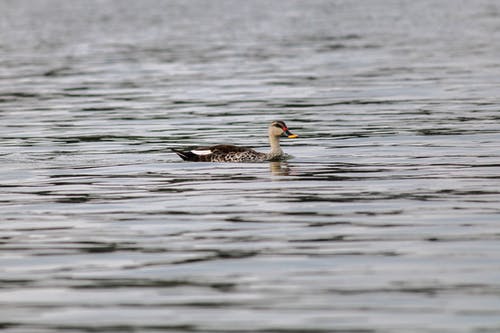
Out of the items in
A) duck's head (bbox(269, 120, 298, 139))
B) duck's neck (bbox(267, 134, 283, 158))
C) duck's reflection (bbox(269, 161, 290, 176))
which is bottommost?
duck's reflection (bbox(269, 161, 290, 176))

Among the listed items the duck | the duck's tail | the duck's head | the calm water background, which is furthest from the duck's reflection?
the duck's tail

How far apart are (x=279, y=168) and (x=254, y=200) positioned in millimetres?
4530

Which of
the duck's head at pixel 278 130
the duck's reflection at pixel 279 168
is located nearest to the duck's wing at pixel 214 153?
the duck's reflection at pixel 279 168

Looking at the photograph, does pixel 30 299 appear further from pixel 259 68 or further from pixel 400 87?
pixel 259 68

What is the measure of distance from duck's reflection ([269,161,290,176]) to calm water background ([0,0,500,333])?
0.12 metres

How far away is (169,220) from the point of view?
18172 millimetres

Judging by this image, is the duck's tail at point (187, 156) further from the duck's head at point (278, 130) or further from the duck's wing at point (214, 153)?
the duck's head at point (278, 130)

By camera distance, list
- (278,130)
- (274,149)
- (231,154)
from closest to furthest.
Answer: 1. (231,154)
2. (274,149)
3. (278,130)

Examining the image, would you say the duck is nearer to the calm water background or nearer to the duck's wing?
the duck's wing

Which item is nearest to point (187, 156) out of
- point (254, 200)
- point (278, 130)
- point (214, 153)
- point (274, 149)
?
point (214, 153)

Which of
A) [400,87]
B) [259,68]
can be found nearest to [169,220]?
[400,87]

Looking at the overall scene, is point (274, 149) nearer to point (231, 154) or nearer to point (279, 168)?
point (231, 154)

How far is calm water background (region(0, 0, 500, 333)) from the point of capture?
43.2ft

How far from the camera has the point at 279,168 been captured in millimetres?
24594
